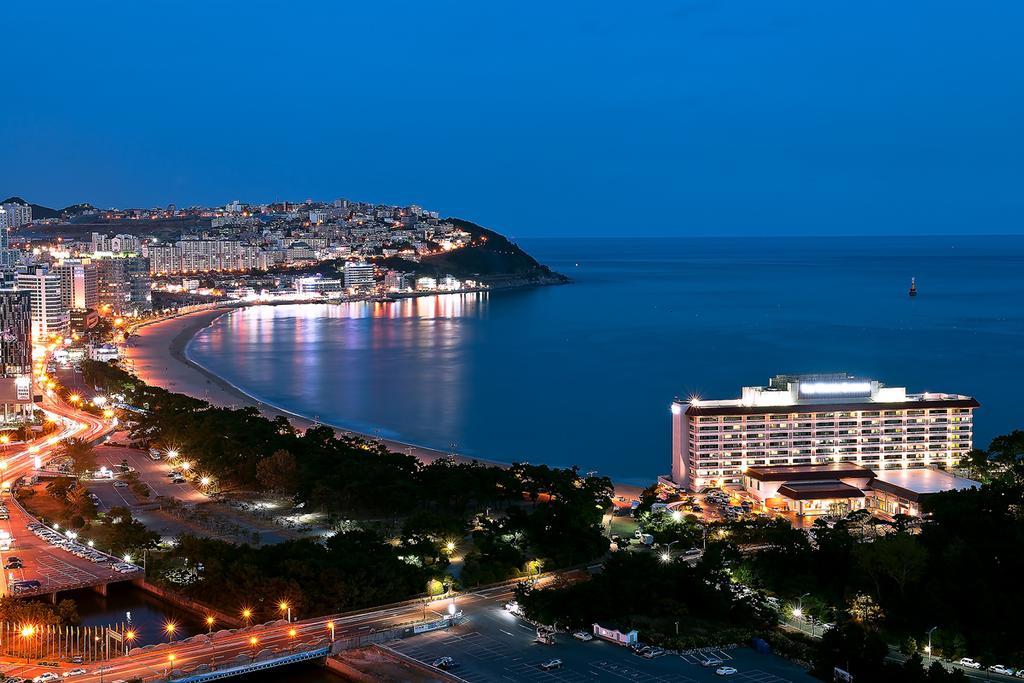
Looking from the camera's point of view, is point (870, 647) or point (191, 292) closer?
point (870, 647)

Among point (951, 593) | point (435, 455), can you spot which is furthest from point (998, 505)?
point (435, 455)

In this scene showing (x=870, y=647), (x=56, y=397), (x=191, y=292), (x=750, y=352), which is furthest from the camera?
(x=191, y=292)

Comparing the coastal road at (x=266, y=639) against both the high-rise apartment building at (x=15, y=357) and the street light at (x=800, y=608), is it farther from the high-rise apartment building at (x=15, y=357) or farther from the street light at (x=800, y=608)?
the high-rise apartment building at (x=15, y=357)

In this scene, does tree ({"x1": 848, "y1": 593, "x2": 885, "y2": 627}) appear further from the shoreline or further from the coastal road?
the shoreline

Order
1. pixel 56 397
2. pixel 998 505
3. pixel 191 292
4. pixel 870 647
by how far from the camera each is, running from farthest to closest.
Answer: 1. pixel 191 292
2. pixel 56 397
3. pixel 998 505
4. pixel 870 647

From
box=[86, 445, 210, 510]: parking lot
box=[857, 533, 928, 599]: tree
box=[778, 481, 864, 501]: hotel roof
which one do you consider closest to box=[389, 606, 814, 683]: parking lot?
box=[857, 533, 928, 599]: tree

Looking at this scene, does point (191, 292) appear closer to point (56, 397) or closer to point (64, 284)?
point (64, 284)
